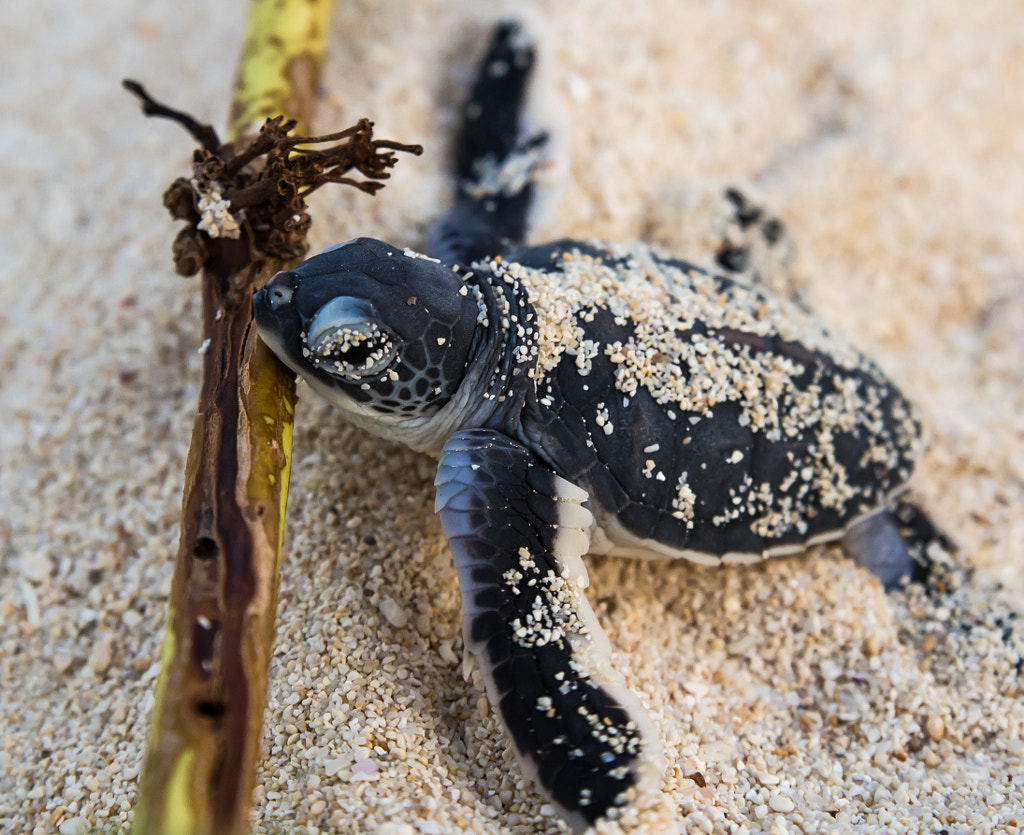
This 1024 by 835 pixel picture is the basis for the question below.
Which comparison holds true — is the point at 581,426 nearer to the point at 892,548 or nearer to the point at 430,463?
the point at 430,463

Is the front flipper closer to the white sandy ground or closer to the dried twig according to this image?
the white sandy ground

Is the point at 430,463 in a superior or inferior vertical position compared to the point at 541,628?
superior

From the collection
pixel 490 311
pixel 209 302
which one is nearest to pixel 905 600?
pixel 490 311


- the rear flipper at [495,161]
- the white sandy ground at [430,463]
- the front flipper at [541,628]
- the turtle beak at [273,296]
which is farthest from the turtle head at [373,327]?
the rear flipper at [495,161]

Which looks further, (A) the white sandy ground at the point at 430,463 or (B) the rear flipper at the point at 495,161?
(B) the rear flipper at the point at 495,161

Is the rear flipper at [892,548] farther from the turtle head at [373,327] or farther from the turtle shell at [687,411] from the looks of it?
the turtle head at [373,327]

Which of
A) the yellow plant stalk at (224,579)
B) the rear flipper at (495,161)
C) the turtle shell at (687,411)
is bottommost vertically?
the yellow plant stalk at (224,579)

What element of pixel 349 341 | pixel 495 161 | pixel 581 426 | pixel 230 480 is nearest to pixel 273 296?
pixel 349 341
